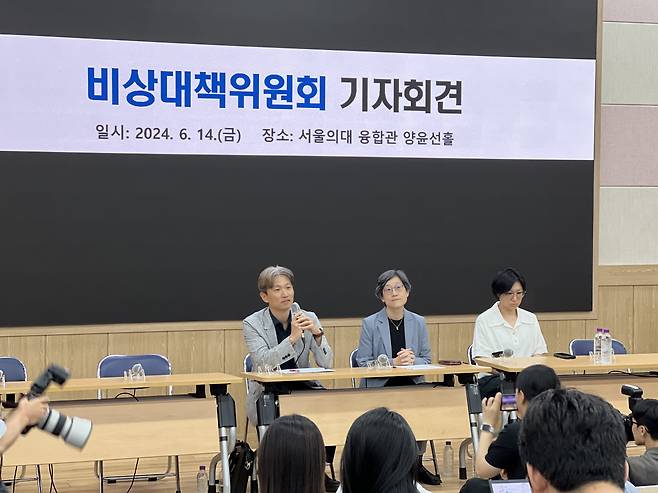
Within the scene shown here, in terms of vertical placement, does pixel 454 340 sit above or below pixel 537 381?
below

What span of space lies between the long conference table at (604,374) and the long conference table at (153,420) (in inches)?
69.0

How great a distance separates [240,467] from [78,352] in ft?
7.01

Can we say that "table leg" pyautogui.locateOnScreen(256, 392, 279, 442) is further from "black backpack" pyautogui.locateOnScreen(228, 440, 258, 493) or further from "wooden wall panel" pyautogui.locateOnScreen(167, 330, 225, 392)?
"wooden wall panel" pyautogui.locateOnScreen(167, 330, 225, 392)

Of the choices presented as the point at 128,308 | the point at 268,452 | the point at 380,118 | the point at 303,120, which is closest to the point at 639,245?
the point at 380,118

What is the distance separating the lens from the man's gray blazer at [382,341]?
636 cm

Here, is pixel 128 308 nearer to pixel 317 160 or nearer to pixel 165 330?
pixel 165 330

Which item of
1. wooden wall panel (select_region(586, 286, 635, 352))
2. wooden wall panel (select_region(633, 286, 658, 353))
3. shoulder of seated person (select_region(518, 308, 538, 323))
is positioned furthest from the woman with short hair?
wooden wall panel (select_region(633, 286, 658, 353))

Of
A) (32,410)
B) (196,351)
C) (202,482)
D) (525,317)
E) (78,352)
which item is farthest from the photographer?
(196,351)

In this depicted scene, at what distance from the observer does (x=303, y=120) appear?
7.59 metres

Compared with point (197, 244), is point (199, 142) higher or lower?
higher

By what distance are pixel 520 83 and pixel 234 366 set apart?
3167 mm

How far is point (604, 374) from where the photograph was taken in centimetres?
660

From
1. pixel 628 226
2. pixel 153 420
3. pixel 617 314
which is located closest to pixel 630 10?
pixel 628 226

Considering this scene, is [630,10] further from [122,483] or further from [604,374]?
[122,483]
